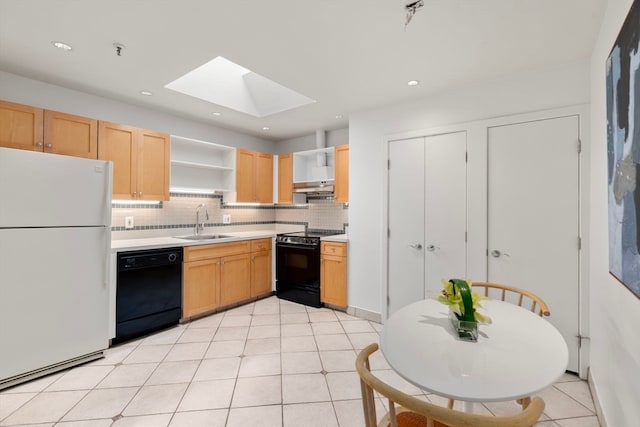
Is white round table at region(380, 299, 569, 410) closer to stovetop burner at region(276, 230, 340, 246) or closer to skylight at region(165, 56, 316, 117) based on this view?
stovetop burner at region(276, 230, 340, 246)

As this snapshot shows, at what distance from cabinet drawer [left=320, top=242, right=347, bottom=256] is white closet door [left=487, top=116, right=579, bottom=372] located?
1616 mm

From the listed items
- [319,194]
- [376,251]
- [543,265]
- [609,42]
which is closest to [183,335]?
[376,251]

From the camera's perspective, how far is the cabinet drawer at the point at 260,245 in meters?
4.09

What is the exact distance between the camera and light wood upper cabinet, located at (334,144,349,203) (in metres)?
3.90

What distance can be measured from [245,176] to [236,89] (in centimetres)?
130

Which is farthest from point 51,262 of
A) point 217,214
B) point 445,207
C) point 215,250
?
point 445,207

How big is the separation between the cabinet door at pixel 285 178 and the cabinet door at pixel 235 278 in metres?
1.15

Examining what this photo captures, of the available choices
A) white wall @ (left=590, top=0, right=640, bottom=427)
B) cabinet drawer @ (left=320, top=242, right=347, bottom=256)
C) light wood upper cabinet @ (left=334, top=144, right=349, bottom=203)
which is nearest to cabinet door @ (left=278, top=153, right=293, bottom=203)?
light wood upper cabinet @ (left=334, top=144, right=349, bottom=203)

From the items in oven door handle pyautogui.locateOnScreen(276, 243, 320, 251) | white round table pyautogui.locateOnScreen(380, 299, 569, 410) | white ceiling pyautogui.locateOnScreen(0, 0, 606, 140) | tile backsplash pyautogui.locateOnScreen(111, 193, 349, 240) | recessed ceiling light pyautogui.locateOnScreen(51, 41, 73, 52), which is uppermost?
white ceiling pyautogui.locateOnScreen(0, 0, 606, 140)

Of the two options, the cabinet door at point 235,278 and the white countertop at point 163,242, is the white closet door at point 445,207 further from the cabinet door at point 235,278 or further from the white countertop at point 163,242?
the cabinet door at point 235,278

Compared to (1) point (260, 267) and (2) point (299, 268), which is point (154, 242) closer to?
(1) point (260, 267)

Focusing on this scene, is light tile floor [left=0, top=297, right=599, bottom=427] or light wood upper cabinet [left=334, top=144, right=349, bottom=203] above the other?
light wood upper cabinet [left=334, top=144, right=349, bottom=203]

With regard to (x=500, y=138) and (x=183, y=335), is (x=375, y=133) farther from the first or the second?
(x=183, y=335)

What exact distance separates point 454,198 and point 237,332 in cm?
266
